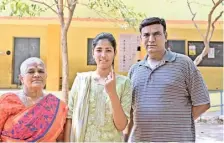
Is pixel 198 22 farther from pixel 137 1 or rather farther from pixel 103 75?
pixel 103 75

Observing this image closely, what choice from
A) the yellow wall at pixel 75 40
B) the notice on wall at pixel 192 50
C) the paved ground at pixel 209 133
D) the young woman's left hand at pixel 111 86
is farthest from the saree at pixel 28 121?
the notice on wall at pixel 192 50

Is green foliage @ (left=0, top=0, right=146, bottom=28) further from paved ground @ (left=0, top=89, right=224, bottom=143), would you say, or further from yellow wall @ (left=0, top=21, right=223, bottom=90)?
yellow wall @ (left=0, top=21, right=223, bottom=90)

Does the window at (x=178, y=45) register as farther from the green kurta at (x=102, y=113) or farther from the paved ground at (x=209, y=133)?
the green kurta at (x=102, y=113)

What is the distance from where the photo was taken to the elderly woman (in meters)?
1.97

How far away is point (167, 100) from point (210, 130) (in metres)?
5.57

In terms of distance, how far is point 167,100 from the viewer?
7.16 feet

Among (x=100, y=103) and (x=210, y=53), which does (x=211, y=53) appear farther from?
(x=100, y=103)

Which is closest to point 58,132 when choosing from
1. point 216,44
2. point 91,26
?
point 91,26

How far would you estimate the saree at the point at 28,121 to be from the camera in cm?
197

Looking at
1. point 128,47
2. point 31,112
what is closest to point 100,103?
point 31,112

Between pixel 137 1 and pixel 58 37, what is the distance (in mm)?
2466

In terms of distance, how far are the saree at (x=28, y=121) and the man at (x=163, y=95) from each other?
0.51m

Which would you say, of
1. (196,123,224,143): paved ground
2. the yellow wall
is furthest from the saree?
the yellow wall

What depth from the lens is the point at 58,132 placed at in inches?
79.6
